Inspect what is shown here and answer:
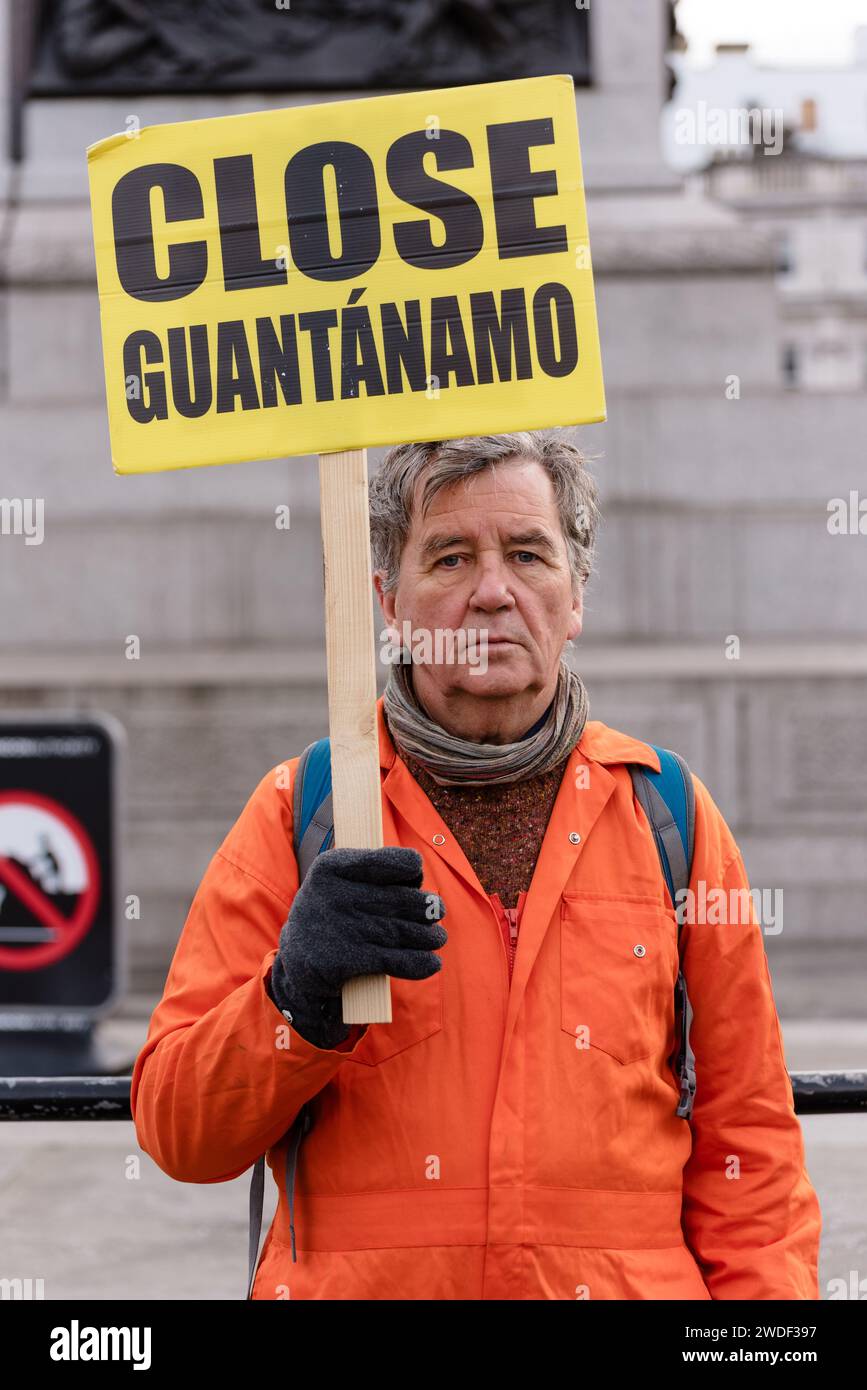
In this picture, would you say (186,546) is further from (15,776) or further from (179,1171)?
(179,1171)

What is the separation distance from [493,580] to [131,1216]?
143 inches

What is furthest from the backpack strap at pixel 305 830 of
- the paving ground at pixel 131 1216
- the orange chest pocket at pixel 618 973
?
the paving ground at pixel 131 1216

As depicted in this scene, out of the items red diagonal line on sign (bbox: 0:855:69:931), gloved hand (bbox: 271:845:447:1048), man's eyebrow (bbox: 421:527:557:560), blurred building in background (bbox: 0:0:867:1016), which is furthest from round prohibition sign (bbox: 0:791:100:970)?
gloved hand (bbox: 271:845:447:1048)

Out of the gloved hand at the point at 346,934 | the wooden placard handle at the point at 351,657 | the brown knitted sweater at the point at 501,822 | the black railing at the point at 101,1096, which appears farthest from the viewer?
the black railing at the point at 101,1096

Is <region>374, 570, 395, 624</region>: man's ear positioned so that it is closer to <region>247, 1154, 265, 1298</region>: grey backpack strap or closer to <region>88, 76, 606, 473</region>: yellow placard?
<region>88, 76, 606, 473</region>: yellow placard

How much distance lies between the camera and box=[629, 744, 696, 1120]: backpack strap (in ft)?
6.69

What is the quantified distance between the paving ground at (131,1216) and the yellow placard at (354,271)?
2599 mm

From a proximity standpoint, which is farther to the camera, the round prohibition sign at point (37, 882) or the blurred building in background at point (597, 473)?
the blurred building in background at point (597, 473)

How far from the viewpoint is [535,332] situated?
2.05 metres

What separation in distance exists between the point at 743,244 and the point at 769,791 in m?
3.06

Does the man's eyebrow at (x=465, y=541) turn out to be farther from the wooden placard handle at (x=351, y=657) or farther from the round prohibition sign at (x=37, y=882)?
the round prohibition sign at (x=37, y=882)

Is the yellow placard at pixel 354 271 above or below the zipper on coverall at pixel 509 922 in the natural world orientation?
above

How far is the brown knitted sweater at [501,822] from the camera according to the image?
2.05 meters

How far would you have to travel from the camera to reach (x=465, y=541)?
209cm
